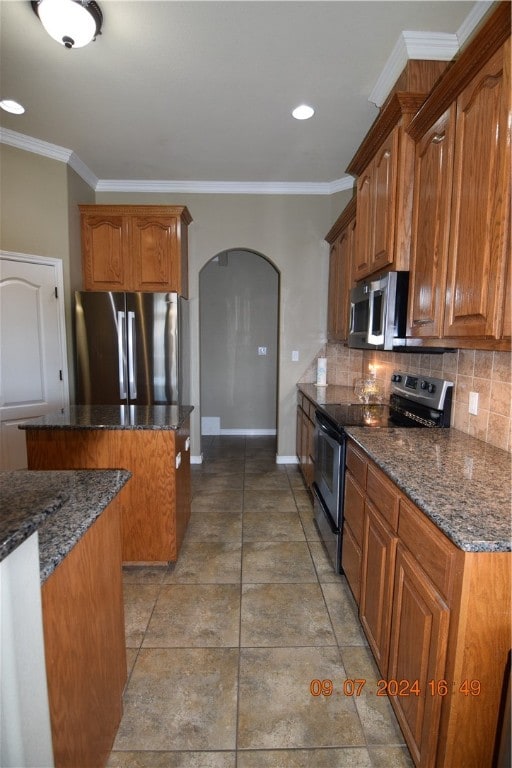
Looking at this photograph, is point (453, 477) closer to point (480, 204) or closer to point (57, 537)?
point (480, 204)

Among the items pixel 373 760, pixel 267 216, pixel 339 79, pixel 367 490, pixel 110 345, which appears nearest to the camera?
pixel 373 760

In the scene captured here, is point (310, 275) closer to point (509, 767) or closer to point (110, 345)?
point (110, 345)

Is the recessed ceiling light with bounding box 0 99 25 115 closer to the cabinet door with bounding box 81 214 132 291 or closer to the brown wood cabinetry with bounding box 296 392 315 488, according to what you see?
the cabinet door with bounding box 81 214 132 291

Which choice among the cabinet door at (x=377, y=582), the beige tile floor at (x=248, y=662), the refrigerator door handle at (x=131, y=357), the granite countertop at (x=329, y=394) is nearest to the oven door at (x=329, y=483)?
the beige tile floor at (x=248, y=662)

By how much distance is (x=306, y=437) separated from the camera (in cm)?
348

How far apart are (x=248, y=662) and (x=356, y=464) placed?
1005mm

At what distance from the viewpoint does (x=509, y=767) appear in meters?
0.89

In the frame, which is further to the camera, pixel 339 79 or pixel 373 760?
pixel 339 79

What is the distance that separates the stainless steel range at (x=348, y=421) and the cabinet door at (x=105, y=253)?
7.56 feet

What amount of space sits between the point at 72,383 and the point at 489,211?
3332 millimetres

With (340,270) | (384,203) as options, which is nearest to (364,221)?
(384,203)

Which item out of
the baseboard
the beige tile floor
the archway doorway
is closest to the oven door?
the beige tile floor

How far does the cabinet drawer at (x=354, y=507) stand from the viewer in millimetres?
1804

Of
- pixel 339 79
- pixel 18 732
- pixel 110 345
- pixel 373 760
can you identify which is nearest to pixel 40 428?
pixel 110 345
